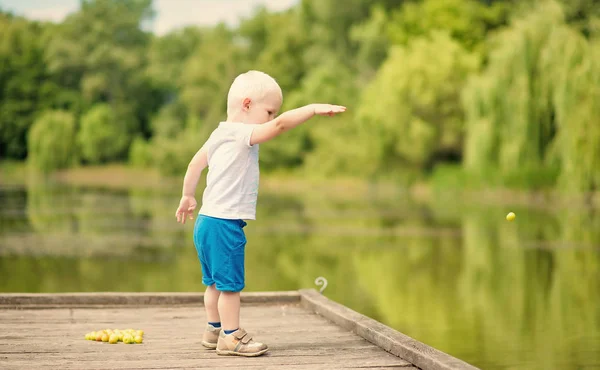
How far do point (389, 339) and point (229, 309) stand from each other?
709 mm

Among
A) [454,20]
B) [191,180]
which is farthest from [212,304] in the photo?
[454,20]

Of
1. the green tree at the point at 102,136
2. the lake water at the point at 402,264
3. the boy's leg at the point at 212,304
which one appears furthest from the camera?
the green tree at the point at 102,136

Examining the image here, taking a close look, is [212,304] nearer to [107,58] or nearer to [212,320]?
[212,320]

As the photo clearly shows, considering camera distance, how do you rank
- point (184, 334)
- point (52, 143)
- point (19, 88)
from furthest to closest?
point (19, 88)
point (52, 143)
point (184, 334)

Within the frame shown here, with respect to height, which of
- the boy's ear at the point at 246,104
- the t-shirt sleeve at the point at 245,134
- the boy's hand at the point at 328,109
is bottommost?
the t-shirt sleeve at the point at 245,134

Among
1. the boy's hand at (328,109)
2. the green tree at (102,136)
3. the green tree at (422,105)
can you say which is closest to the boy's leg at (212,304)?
the boy's hand at (328,109)

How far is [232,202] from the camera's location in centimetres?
387

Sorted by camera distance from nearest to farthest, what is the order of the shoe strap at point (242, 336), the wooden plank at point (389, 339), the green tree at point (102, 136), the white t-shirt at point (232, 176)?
the wooden plank at point (389, 339), the shoe strap at point (242, 336), the white t-shirt at point (232, 176), the green tree at point (102, 136)

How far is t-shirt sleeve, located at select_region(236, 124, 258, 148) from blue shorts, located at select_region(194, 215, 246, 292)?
0.35 metres

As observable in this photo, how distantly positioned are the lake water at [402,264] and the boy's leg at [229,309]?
13.8 feet

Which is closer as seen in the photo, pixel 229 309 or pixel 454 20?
pixel 229 309

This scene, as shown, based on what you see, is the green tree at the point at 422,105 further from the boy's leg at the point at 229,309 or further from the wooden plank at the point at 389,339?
the boy's leg at the point at 229,309

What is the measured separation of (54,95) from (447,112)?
33767 mm

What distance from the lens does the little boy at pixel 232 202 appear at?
12.5 feet
